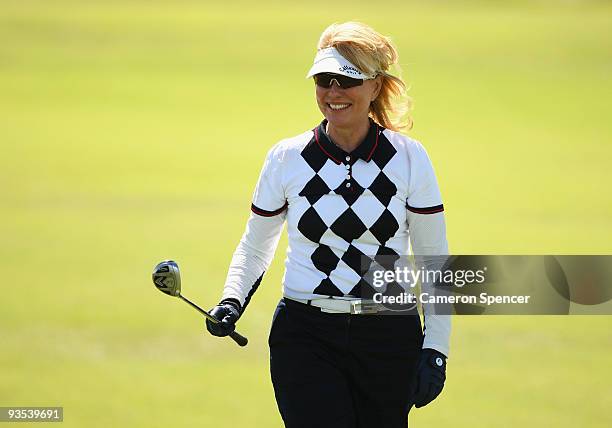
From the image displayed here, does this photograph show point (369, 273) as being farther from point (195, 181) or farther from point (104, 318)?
point (195, 181)

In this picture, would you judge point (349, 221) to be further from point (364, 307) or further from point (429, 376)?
point (429, 376)

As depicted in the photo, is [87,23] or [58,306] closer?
[58,306]

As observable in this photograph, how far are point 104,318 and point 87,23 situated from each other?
2484cm

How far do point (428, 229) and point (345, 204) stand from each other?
0.33 m

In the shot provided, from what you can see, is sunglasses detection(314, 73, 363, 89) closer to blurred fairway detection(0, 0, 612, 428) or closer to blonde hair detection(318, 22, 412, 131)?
blonde hair detection(318, 22, 412, 131)

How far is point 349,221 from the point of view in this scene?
4.78m

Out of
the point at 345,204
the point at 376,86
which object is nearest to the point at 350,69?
the point at 376,86

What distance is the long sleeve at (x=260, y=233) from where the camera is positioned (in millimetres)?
4934

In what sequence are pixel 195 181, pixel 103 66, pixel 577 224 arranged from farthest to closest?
pixel 103 66, pixel 195 181, pixel 577 224

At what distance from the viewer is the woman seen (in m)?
4.77

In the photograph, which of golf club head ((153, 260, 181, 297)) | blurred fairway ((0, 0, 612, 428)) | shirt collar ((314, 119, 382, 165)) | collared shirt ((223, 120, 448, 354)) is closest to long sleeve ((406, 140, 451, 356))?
collared shirt ((223, 120, 448, 354))

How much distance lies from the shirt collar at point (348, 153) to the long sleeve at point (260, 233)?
6.9 inches

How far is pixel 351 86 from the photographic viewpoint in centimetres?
489

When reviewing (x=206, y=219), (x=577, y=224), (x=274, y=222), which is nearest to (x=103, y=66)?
(x=206, y=219)
